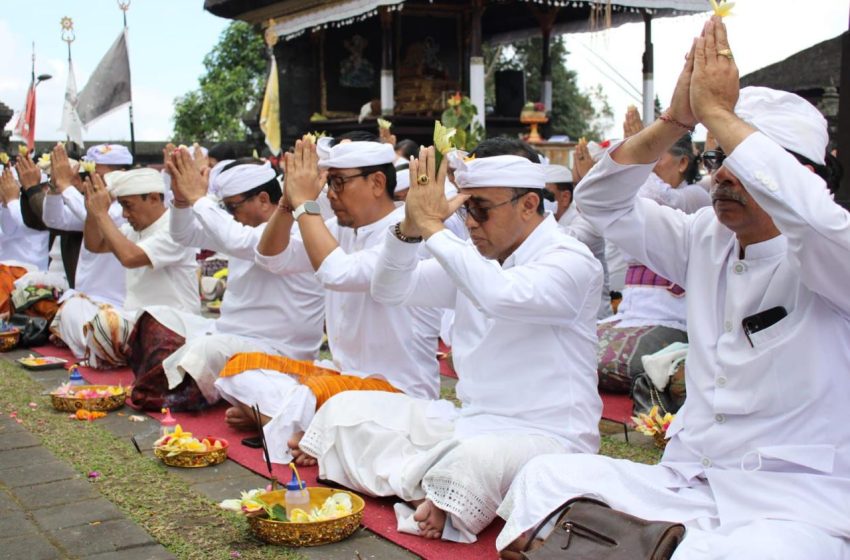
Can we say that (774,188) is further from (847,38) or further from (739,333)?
(847,38)

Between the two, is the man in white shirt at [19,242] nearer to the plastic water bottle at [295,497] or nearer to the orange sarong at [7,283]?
the orange sarong at [7,283]

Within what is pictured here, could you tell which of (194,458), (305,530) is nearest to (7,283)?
(194,458)

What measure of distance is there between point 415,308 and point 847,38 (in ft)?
8.19

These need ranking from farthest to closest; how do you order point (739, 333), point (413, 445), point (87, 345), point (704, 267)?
point (87, 345) → point (413, 445) → point (704, 267) → point (739, 333)

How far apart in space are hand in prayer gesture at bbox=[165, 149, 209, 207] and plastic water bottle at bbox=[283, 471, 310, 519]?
241 centimetres

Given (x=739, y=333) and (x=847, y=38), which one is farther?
(x=847, y=38)

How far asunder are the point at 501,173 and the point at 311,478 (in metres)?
1.73

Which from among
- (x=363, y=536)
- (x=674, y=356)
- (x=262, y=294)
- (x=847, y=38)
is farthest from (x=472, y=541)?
(x=847, y=38)

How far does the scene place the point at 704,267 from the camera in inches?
124

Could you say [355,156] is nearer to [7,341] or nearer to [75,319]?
[75,319]

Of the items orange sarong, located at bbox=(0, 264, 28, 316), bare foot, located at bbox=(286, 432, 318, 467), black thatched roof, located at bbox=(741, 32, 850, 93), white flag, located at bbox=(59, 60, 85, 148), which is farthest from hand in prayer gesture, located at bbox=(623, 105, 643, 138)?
white flag, located at bbox=(59, 60, 85, 148)

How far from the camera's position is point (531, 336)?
385 centimetres

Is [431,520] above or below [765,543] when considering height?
below

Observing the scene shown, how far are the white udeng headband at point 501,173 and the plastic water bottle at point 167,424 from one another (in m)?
2.28
